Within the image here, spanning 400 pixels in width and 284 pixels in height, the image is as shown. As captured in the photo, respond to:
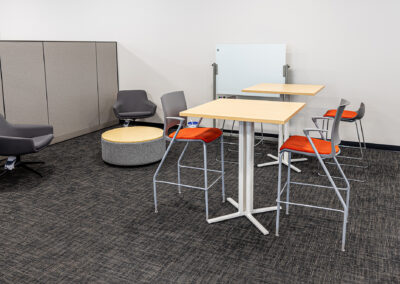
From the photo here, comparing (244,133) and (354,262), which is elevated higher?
(244,133)

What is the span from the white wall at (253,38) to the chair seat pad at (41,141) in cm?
255

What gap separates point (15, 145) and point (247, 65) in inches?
128

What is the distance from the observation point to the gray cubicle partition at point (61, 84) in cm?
487

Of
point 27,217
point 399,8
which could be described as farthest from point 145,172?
point 399,8

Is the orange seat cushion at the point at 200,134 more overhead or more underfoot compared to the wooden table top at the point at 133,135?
more overhead

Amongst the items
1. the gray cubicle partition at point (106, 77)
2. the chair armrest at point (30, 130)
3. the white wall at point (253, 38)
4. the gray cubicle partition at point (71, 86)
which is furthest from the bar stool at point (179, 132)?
the gray cubicle partition at point (106, 77)

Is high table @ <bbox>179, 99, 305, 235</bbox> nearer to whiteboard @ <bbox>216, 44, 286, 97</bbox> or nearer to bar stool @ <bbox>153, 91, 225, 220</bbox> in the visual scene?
bar stool @ <bbox>153, 91, 225, 220</bbox>

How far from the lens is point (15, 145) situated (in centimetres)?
387

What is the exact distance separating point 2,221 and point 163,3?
14.0 feet

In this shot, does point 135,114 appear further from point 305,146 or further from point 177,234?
point 305,146

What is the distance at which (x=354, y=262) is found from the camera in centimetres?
253

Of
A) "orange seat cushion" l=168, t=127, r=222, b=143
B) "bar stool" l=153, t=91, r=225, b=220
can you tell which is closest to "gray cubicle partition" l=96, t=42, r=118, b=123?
"bar stool" l=153, t=91, r=225, b=220

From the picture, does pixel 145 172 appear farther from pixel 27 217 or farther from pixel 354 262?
pixel 354 262

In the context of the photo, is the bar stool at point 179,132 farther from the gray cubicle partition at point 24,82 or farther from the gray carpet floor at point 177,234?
the gray cubicle partition at point 24,82
